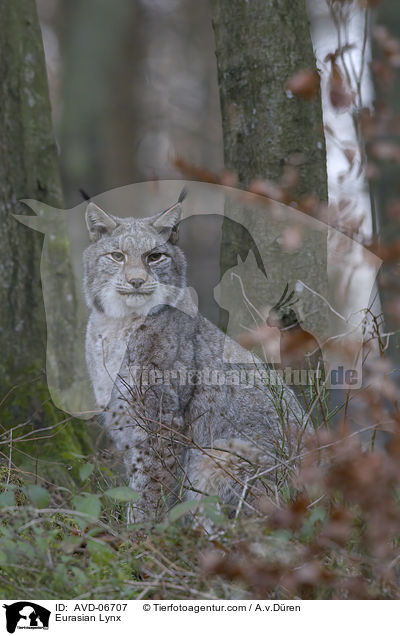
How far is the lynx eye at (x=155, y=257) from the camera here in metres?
3.80

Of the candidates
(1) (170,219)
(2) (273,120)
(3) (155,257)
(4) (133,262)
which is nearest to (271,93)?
(2) (273,120)

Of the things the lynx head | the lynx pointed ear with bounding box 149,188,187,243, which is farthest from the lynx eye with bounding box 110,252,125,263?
the lynx pointed ear with bounding box 149,188,187,243

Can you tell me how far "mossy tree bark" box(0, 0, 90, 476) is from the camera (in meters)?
4.45

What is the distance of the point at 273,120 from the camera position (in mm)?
4086

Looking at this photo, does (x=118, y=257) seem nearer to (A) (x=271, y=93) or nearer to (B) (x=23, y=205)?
(B) (x=23, y=205)

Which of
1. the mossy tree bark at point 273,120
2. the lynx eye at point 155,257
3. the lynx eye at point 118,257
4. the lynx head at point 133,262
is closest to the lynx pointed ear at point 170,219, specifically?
the lynx head at point 133,262

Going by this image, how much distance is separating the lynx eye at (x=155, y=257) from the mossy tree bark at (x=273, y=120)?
70 centimetres

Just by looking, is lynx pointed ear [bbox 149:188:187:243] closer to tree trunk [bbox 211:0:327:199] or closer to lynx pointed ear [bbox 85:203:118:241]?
lynx pointed ear [bbox 85:203:118:241]

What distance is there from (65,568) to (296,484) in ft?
3.15

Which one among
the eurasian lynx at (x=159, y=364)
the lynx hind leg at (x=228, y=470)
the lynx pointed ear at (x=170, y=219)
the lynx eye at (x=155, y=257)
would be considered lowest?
the lynx hind leg at (x=228, y=470)

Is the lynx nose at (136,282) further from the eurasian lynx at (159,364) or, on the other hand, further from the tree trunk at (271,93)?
the tree trunk at (271,93)
